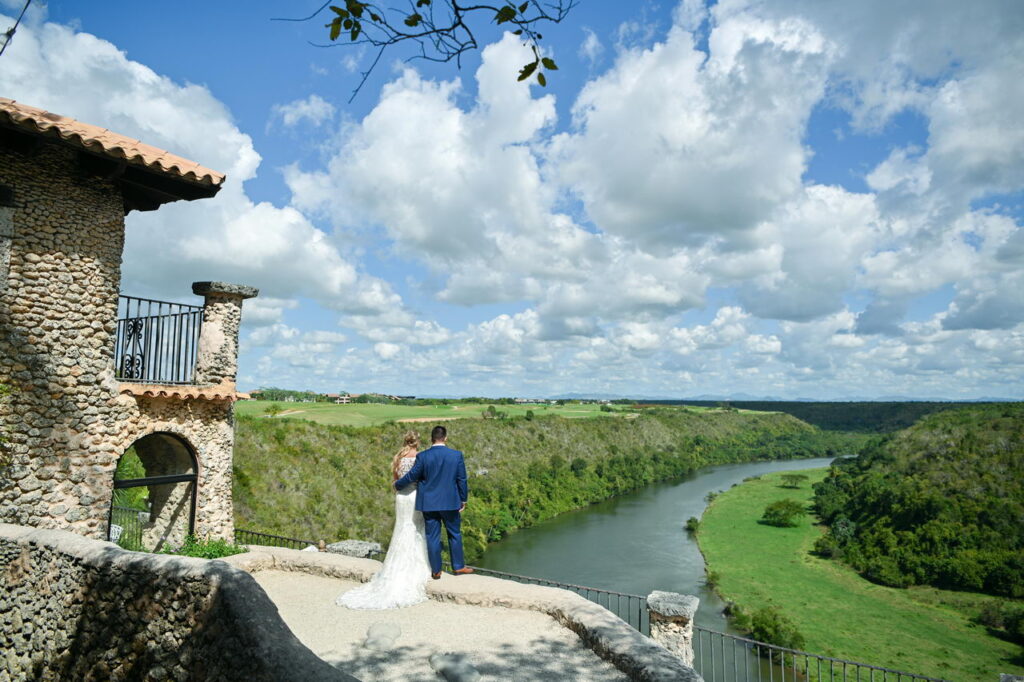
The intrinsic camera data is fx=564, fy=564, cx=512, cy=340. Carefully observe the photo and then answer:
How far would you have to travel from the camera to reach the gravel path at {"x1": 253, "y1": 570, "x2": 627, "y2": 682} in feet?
16.5

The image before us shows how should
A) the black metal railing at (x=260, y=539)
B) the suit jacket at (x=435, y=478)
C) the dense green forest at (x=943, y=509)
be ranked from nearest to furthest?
1. the suit jacket at (x=435, y=478)
2. the black metal railing at (x=260, y=539)
3. the dense green forest at (x=943, y=509)

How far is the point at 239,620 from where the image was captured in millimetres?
3674

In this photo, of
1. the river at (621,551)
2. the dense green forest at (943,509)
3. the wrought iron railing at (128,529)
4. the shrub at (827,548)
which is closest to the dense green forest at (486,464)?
the river at (621,551)

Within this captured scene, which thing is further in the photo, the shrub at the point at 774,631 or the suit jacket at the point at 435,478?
the shrub at the point at 774,631

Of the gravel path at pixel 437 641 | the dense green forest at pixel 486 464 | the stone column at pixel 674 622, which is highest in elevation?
the gravel path at pixel 437 641

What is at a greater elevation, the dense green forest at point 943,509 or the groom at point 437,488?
the groom at point 437,488

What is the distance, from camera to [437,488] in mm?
7082

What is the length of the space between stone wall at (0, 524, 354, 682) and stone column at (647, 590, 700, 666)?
5.26 m

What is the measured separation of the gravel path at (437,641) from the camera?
504 centimetres

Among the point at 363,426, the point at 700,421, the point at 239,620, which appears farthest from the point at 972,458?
the point at 700,421

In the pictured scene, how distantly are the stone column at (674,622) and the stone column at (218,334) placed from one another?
325 inches

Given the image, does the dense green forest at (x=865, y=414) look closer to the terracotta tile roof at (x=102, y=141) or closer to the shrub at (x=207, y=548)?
the shrub at (x=207, y=548)

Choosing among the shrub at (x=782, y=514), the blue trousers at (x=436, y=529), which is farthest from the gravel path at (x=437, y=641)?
the shrub at (x=782, y=514)

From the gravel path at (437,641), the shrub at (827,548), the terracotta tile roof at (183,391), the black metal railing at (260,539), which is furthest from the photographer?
the shrub at (827,548)
